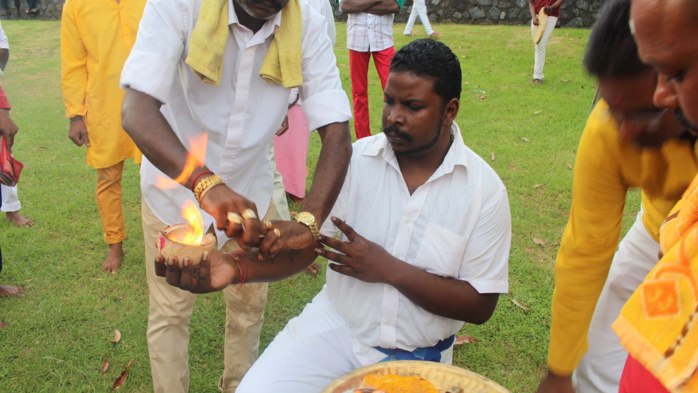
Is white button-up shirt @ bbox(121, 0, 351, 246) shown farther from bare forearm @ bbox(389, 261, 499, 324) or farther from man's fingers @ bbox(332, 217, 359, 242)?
bare forearm @ bbox(389, 261, 499, 324)

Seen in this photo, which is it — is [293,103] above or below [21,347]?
above

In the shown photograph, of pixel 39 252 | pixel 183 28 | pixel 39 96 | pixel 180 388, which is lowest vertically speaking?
pixel 39 96

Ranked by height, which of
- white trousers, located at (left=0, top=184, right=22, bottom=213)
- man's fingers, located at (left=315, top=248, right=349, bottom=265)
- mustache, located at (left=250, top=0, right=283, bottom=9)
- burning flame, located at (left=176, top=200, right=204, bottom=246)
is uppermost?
mustache, located at (left=250, top=0, right=283, bottom=9)

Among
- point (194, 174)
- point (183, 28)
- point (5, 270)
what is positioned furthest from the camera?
point (5, 270)

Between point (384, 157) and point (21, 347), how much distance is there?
2883 mm

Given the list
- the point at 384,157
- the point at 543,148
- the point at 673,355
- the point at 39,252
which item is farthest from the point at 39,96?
the point at 673,355

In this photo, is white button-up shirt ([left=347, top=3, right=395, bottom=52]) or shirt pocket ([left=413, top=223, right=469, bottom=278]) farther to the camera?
white button-up shirt ([left=347, top=3, right=395, bottom=52])

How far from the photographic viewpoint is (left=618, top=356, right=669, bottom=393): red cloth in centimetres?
148

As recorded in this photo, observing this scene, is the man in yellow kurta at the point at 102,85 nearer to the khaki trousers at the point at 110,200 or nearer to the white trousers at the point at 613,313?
the khaki trousers at the point at 110,200

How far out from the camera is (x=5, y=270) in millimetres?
4590

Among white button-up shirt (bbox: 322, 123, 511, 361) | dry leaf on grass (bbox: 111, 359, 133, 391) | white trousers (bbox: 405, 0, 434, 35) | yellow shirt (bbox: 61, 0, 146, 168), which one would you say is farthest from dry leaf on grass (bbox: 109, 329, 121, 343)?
white trousers (bbox: 405, 0, 434, 35)

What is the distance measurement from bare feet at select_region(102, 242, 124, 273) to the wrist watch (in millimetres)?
2951

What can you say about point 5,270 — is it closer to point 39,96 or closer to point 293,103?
point 293,103

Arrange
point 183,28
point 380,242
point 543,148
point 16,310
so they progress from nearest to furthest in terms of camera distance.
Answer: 1. point 183,28
2. point 380,242
3. point 16,310
4. point 543,148
